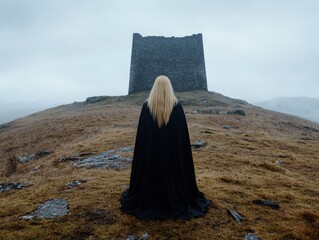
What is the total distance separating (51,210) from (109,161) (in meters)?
6.06

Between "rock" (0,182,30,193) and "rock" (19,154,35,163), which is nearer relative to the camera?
"rock" (0,182,30,193)

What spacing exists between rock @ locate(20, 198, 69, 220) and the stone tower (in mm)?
47733

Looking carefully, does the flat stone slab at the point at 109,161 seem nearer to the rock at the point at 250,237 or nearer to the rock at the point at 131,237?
the rock at the point at 131,237

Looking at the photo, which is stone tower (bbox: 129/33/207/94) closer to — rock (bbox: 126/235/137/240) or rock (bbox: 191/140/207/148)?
rock (bbox: 191/140/207/148)

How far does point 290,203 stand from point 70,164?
33.3 feet


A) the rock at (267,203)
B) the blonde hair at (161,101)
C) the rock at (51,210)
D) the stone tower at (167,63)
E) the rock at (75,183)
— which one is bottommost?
the rock at (267,203)

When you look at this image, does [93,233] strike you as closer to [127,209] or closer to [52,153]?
[127,209]

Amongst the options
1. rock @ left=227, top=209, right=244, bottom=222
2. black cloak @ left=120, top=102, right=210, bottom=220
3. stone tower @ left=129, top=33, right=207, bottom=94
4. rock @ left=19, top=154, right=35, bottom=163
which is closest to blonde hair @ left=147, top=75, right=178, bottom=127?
black cloak @ left=120, top=102, right=210, bottom=220

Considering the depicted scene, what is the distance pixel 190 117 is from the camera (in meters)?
33.3

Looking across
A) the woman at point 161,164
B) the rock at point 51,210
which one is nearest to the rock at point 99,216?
the woman at point 161,164

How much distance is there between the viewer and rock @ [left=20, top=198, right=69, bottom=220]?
28.7ft

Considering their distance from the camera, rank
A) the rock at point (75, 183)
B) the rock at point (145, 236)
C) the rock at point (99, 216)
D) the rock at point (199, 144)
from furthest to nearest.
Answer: the rock at point (199, 144), the rock at point (75, 183), the rock at point (99, 216), the rock at point (145, 236)

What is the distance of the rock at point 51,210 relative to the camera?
8.74m

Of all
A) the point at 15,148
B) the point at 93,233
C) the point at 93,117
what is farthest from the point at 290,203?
the point at 93,117
